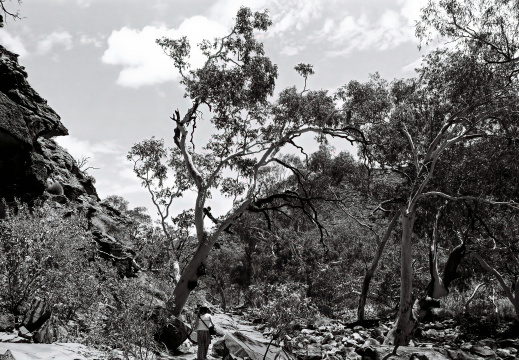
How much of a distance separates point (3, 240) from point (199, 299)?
10.3m

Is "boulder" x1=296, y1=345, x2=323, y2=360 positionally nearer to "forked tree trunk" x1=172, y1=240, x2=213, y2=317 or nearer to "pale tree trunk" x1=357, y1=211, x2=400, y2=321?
"forked tree trunk" x1=172, y1=240, x2=213, y2=317

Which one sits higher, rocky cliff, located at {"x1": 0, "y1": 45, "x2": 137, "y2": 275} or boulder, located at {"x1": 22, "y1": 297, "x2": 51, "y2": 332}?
rocky cliff, located at {"x1": 0, "y1": 45, "x2": 137, "y2": 275}

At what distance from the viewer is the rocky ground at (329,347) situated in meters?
8.32

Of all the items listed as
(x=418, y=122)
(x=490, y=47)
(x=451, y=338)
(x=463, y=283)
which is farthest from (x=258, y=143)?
(x=463, y=283)

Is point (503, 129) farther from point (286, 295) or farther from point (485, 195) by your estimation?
point (286, 295)

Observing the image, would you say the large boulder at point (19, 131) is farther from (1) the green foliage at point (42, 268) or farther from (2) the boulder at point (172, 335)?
(2) the boulder at point (172, 335)

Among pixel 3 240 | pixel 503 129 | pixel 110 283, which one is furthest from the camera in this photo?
pixel 503 129

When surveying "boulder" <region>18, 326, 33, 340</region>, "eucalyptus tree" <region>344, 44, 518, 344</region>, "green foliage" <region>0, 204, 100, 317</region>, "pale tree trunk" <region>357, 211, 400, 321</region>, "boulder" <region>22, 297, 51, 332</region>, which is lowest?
"boulder" <region>18, 326, 33, 340</region>

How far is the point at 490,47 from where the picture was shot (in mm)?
15820

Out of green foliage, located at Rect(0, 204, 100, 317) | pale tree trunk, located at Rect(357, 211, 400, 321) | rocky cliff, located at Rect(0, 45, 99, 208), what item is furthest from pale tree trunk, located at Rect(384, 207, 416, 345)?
rocky cliff, located at Rect(0, 45, 99, 208)

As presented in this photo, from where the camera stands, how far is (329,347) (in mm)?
15914

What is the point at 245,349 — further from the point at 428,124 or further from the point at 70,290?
the point at 428,124

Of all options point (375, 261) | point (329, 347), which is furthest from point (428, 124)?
point (329, 347)

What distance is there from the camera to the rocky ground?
8320 mm
